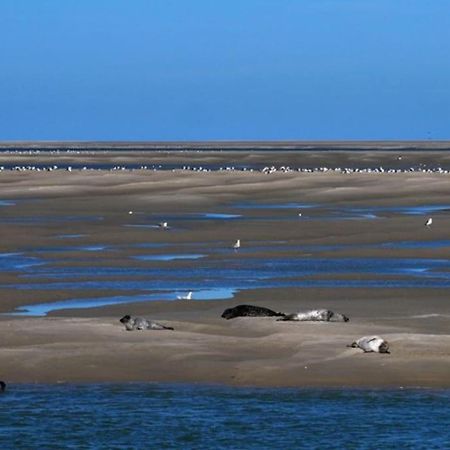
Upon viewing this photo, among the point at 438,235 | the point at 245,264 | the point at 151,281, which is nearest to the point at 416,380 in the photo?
the point at 151,281

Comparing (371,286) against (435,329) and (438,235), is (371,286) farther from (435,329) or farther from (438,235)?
(438,235)

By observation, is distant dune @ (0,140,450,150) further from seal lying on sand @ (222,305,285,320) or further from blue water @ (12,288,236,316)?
seal lying on sand @ (222,305,285,320)

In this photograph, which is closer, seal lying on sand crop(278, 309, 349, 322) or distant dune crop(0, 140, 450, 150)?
seal lying on sand crop(278, 309, 349, 322)

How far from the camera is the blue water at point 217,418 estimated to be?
1128 cm

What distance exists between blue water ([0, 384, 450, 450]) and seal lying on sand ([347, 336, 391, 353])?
53.9 inches

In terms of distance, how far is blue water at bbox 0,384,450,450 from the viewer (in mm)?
11281

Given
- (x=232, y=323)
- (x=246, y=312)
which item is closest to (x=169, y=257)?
(x=246, y=312)

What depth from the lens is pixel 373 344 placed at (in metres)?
14.4

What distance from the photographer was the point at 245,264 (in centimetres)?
2370

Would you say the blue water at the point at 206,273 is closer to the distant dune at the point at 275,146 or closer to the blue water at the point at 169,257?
the blue water at the point at 169,257

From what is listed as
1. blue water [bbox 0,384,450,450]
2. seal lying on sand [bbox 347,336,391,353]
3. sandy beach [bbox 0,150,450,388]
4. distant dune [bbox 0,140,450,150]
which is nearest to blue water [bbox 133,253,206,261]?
sandy beach [bbox 0,150,450,388]

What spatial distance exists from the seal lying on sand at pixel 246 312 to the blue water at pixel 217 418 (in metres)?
3.55

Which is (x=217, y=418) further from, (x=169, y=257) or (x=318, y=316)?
(x=169, y=257)

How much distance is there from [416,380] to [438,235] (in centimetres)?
1526
